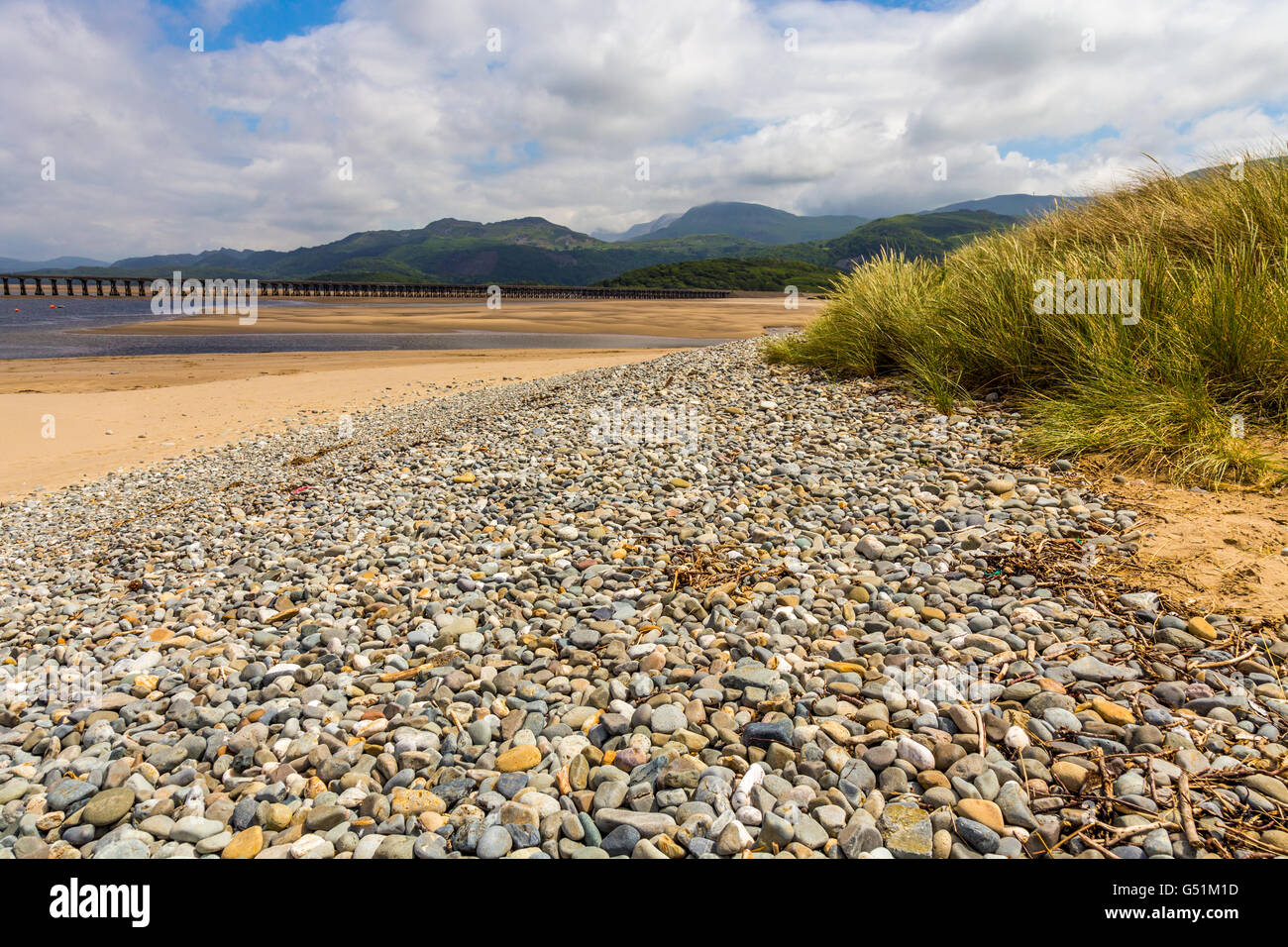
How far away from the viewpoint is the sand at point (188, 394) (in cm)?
1183

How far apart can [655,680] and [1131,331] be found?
21.7 feet

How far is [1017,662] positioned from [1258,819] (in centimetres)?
109

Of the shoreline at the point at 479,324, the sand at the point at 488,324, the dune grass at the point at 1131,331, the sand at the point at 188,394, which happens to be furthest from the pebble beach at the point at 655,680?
the sand at the point at 488,324

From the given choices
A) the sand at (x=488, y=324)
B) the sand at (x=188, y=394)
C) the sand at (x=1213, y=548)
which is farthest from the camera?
the sand at (x=488, y=324)

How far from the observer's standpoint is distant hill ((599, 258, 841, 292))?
120 m

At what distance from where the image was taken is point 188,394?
17156 mm

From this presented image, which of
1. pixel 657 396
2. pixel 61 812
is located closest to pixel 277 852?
pixel 61 812

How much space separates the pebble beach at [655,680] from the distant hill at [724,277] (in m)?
112

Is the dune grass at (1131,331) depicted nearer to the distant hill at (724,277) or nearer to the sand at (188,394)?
the sand at (188,394)

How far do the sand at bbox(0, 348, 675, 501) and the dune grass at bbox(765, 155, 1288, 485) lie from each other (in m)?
11.0

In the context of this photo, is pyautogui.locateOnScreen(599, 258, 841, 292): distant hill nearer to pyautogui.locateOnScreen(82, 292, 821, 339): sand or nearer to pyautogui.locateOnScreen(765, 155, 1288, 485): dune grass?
pyautogui.locateOnScreen(82, 292, 821, 339): sand

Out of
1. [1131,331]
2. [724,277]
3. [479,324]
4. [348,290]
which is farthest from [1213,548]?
[724,277]

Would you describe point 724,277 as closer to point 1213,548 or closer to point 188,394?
point 188,394

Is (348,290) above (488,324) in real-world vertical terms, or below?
above
